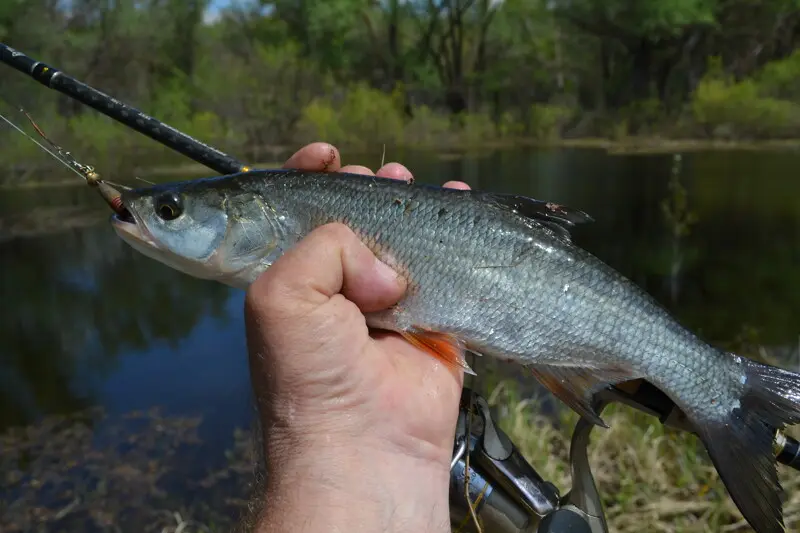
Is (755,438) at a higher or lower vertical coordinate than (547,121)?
higher

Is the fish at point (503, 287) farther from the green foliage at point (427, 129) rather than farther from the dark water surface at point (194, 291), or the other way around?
the green foliage at point (427, 129)

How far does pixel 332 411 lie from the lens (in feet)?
7.08

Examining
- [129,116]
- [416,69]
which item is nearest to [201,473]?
[129,116]

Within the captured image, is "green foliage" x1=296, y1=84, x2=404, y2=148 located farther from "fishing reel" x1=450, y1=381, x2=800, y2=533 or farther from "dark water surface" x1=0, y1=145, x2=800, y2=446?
"fishing reel" x1=450, y1=381, x2=800, y2=533

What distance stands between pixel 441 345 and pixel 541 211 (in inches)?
27.4

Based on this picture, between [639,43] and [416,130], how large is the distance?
624 inches

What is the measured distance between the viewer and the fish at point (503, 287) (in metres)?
2.50

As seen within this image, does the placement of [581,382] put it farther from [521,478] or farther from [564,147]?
[564,147]

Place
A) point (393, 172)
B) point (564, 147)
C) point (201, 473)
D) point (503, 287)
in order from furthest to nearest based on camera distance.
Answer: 1. point (564, 147)
2. point (201, 473)
3. point (393, 172)
4. point (503, 287)

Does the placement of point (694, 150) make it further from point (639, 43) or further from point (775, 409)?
point (775, 409)

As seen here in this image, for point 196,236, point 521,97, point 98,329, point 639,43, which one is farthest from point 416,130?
point 196,236

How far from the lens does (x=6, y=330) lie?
1041 cm

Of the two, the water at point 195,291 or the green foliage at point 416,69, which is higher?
the green foliage at point 416,69

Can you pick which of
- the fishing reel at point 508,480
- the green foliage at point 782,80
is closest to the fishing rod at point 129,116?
the fishing reel at point 508,480
